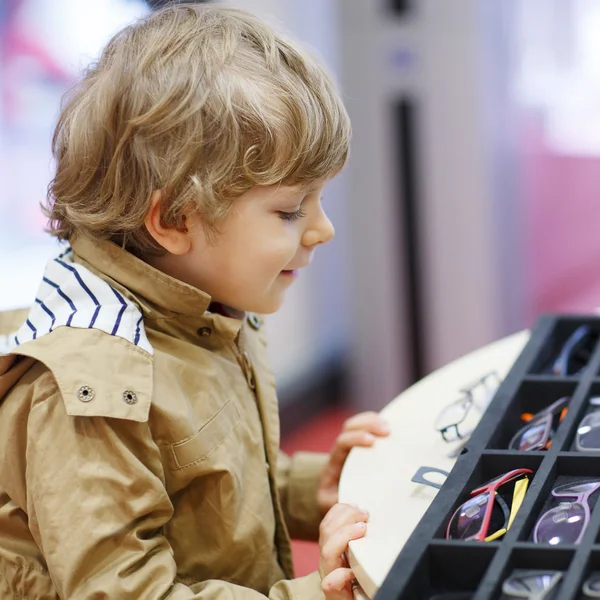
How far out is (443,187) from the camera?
3.04m

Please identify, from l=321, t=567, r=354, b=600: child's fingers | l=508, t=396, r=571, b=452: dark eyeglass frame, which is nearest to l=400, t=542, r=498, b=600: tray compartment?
l=321, t=567, r=354, b=600: child's fingers

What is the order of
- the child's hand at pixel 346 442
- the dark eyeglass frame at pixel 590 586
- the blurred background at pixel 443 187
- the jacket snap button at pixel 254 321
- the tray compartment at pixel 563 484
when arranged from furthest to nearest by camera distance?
the blurred background at pixel 443 187, the jacket snap button at pixel 254 321, the child's hand at pixel 346 442, the tray compartment at pixel 563 484, the dark eyeglass frame at pixel 590 586

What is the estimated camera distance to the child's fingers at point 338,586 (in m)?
0.85

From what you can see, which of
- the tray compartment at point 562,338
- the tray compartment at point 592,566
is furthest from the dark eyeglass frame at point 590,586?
the tray compartment at point 562,338

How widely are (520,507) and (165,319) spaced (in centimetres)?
42

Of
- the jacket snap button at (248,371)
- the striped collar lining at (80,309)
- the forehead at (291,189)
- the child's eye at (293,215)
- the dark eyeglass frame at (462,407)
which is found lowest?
the dark eyeglass frame at (462,407)

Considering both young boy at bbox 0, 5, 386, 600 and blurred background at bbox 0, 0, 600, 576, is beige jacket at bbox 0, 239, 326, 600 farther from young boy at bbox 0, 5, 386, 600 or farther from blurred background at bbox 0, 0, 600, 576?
blurred background at bbox 0, 0, 600, 576

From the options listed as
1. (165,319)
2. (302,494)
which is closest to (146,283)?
(165,319)

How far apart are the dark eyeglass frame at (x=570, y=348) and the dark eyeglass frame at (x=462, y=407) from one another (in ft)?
0.25

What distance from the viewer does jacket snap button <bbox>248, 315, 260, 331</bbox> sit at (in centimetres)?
122

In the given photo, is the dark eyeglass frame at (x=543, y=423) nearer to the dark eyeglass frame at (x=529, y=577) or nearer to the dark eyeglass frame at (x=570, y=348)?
the dark eyeglass frame at (x=570, y=348)

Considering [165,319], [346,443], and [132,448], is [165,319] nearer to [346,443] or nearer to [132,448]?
[132,448]

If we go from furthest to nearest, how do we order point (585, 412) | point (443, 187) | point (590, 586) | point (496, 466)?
point (443, 187) < point (585, 412) < point (496, 466) < point (590, 586)

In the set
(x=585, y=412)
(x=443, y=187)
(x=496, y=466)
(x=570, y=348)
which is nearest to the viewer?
(x=496, y=466)
